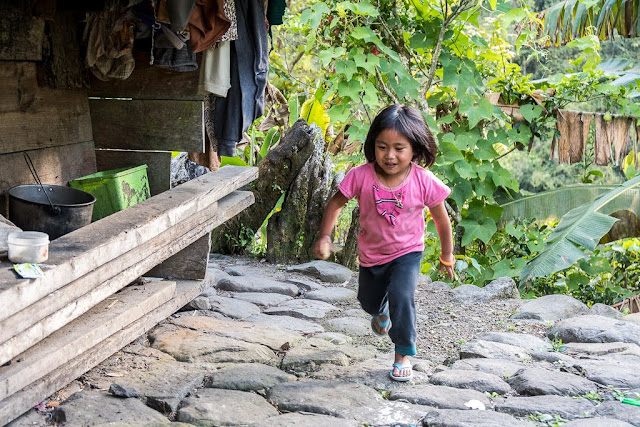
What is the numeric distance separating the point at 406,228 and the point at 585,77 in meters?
4.27

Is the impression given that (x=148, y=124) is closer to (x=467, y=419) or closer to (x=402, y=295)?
(x=402, y=295)

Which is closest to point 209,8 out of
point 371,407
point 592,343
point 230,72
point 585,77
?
point 230,72

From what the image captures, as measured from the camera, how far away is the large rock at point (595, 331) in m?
4.61

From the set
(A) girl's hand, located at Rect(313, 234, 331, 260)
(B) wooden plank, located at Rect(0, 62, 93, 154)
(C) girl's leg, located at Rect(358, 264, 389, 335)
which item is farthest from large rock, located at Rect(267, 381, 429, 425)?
(B) wooden plank, located at Rect(0, 62, 93, 154)

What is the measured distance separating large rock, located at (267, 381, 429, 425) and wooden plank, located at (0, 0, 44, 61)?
265cm

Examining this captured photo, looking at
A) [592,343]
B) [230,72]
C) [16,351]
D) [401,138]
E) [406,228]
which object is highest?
[230,72]

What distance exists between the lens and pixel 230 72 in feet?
17.3

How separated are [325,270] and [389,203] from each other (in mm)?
2711

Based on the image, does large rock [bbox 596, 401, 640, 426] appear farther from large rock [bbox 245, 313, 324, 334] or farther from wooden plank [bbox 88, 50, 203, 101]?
wooden plank [bbox 88, 50, 203, 101]

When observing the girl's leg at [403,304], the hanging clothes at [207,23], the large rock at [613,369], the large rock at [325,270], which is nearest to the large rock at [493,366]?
the large rock at [613,369]

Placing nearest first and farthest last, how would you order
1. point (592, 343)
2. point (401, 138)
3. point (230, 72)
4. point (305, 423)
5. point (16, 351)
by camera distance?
point (16, 351), point (305, 423), point (401, 138), point (592, 343), point (230, 72)

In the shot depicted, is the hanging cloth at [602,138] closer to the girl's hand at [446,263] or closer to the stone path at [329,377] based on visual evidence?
the stone path at [329,377]

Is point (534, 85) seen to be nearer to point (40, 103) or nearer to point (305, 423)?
point (40, 103)

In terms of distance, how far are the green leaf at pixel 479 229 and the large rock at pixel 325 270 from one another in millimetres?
1623
